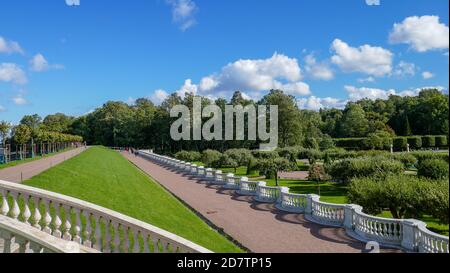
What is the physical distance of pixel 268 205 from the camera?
1847 cm

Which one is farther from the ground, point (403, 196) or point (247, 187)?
point (403, 196)

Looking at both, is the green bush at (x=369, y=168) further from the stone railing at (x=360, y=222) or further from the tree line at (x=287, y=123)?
the tree line at (x=287, y=123)

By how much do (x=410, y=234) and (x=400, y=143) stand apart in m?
62.7

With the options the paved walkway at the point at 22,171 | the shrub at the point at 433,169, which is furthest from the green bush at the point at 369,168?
the paved walkway at the point at 22,171

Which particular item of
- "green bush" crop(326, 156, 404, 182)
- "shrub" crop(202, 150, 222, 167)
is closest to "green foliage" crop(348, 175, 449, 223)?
"green bush" crop(326, 156, 404, 182)

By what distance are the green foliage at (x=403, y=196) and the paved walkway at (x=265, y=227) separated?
69.4 inches

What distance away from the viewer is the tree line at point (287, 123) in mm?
67062

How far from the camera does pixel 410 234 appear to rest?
34.1 ft

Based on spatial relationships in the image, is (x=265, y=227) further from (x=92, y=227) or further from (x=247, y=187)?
(x=247, y=187)

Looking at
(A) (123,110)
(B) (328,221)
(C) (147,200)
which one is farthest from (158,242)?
(A) (123,110)

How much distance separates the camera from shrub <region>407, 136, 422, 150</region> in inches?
2667

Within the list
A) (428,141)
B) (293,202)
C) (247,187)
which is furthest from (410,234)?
(428,141)
